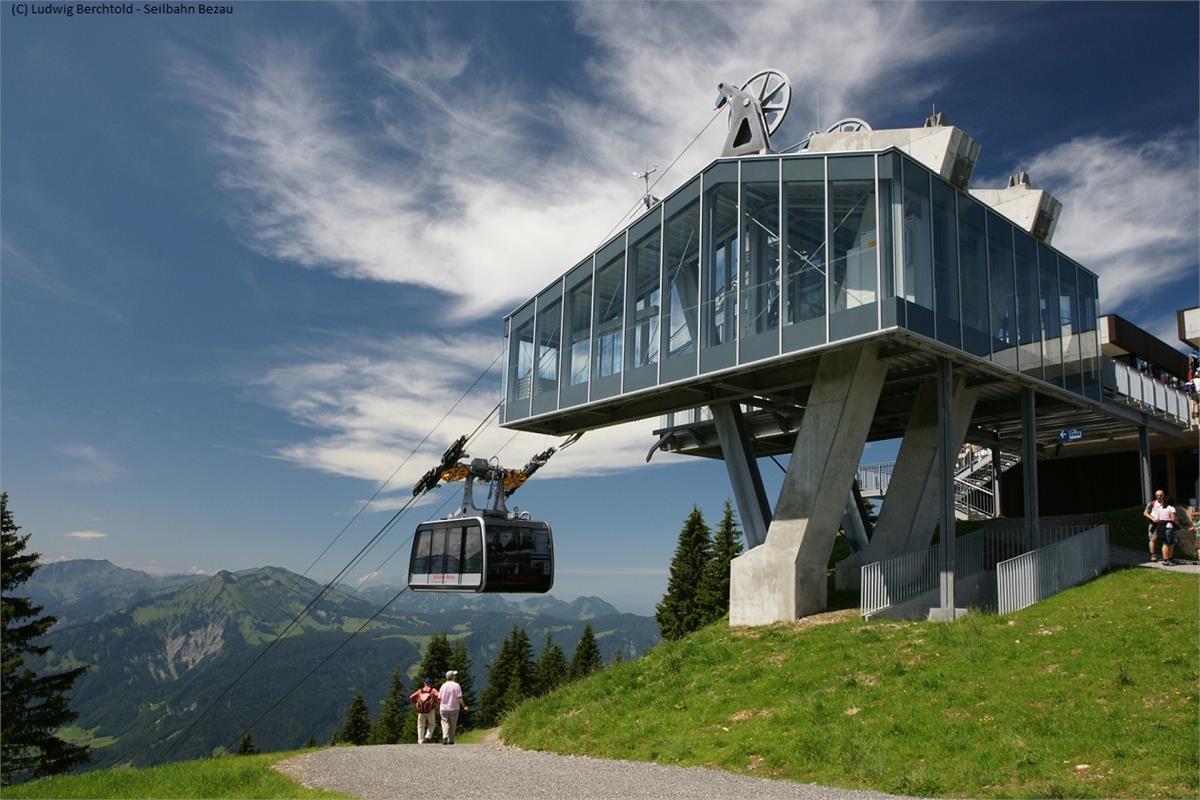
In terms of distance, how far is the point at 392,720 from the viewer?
8212 centimetres

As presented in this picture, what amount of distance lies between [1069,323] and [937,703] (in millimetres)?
19941

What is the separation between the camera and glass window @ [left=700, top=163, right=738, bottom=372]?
2530cm

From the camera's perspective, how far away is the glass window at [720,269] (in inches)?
996

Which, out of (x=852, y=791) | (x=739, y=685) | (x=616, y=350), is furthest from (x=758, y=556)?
(x=852, y=791)

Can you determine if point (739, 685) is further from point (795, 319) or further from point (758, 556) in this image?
point (795, 319)

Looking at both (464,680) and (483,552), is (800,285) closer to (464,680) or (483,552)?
(483,552)

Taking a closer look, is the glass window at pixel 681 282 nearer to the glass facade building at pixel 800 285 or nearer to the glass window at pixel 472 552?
the glass facade building at pixel 800 285

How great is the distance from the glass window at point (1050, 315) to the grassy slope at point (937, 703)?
24.5 feet

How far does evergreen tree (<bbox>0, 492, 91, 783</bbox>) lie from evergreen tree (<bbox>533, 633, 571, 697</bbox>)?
49581 millimetres

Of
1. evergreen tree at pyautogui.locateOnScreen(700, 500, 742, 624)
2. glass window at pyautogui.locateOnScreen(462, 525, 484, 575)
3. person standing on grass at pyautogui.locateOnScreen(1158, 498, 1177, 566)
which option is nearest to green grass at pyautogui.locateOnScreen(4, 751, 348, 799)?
glass window at pyautogui.locateOnScreen(462, 525, 484, 575)

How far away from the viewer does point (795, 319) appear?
23.6 m

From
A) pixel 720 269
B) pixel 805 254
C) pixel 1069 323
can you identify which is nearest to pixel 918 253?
pixel 805 254

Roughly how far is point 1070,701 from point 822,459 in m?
10.9

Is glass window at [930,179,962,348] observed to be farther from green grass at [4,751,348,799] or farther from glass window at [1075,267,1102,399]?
green grass at [4,751,348,799]
